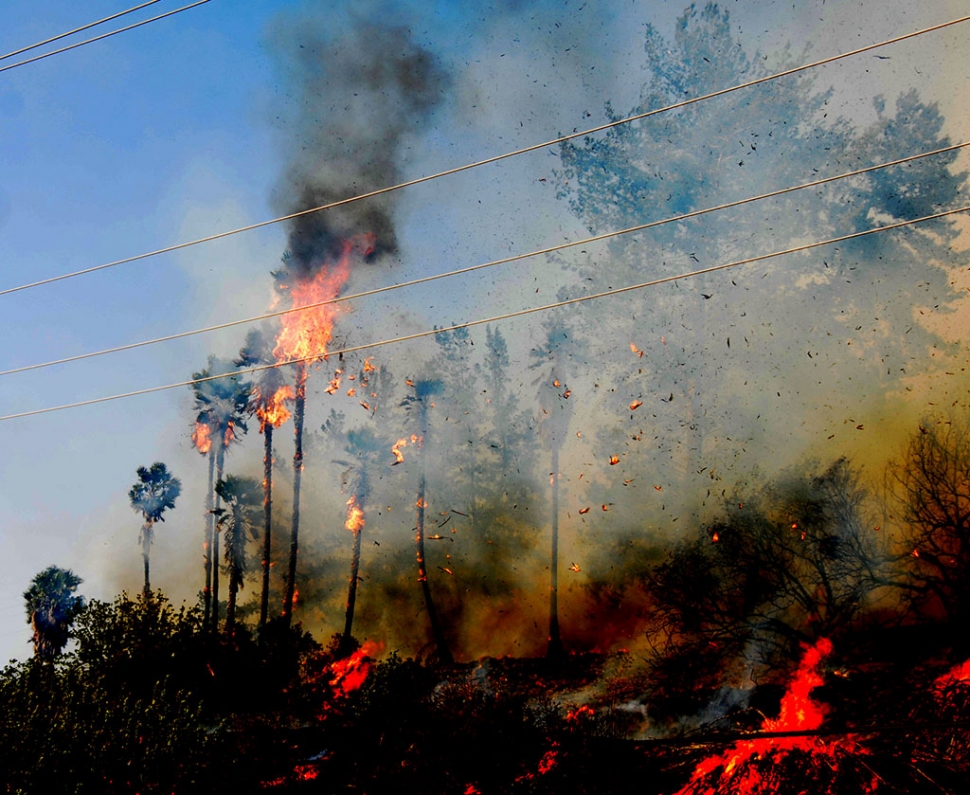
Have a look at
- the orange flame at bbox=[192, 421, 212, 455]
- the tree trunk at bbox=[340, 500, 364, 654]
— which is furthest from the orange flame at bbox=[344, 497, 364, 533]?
the orange flame at bbox=[192, 421, 212, 455]

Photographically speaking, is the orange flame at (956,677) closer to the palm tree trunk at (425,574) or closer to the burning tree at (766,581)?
the burning tree at (766,581)

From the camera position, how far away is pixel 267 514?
31.6 m

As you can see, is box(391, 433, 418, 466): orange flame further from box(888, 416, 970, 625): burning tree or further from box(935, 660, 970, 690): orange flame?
box(935, 660, 970, 690): orange flame

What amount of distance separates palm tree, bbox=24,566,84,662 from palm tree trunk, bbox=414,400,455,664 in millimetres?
14184

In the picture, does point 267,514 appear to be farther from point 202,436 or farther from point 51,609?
point 51,609

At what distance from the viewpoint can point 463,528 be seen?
95.8 ft

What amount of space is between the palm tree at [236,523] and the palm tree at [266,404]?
26.0 inches

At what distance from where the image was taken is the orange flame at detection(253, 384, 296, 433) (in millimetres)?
31953

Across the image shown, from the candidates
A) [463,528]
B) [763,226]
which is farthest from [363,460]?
[763,226]

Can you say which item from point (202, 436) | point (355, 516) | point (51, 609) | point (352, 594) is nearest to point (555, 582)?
A: point (352, 594)

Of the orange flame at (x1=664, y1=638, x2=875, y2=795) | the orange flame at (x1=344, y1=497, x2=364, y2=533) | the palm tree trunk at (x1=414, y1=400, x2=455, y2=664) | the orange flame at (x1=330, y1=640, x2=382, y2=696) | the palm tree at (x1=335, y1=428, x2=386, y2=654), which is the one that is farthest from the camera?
the orange flame at (x1=344, y1=497, x2=364, y2=533)

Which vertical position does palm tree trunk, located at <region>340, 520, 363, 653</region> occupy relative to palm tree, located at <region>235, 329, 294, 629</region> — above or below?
below

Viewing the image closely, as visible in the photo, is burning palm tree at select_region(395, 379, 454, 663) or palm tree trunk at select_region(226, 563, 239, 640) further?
palm tree trunk at select_region(226, 563, 239, 640)

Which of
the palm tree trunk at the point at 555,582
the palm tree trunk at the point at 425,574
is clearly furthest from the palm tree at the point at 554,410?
the palm tree trunk at the point at 425,574
